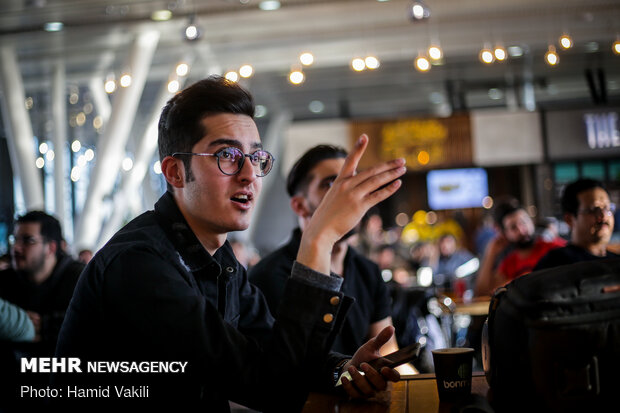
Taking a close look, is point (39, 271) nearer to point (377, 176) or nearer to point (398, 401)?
point (398, 401)

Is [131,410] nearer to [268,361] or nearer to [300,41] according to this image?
[268,361]

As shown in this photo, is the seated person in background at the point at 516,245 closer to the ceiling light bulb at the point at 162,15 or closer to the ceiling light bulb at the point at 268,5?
the ceiling light bulb at the point at 268,5

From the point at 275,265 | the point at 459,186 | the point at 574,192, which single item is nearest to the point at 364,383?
the point at 275,265

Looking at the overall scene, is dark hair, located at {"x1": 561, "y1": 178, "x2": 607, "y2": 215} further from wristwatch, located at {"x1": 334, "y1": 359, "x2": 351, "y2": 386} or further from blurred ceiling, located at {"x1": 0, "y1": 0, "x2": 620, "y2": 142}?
blurred ceiling, located at {"x1": 0, "y1": 0, "x2": 620, "y2": 142}

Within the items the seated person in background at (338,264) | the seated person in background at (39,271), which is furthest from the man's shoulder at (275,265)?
the seated person in background at (39,271)

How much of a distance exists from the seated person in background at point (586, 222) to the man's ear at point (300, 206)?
120 centimetres

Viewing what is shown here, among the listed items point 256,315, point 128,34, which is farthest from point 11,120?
point 256,315

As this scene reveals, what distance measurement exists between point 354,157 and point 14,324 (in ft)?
6.85

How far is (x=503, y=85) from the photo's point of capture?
14.2 metres

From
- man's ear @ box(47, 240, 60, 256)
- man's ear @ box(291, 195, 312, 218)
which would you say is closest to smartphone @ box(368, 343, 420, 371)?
man's ear @ box(291, 195, 312, 218)

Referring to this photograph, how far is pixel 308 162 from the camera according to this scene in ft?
8.91

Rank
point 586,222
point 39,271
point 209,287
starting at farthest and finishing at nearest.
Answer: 1. point 39,271
2. point 586,222
3. point 209,287

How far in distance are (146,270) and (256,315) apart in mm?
522

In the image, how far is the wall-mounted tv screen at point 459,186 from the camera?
13.5 m
